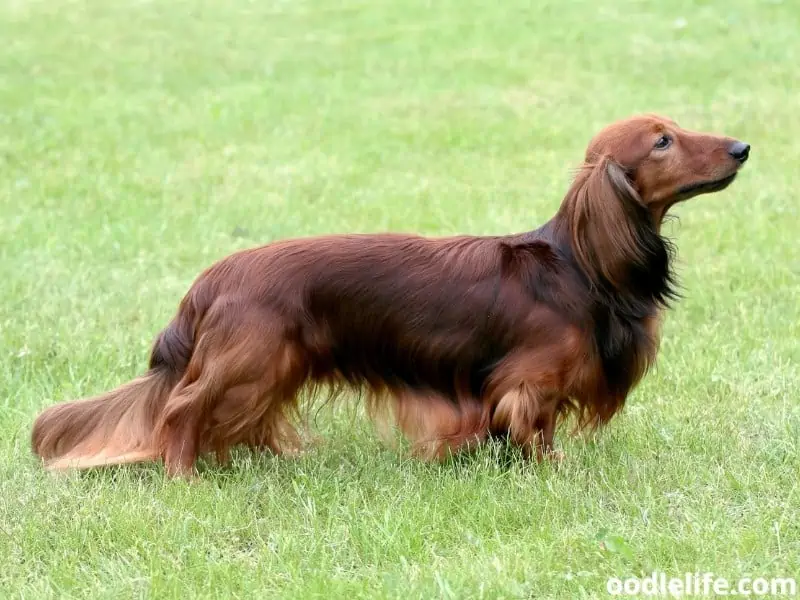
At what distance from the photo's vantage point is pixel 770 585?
→ 359 cm

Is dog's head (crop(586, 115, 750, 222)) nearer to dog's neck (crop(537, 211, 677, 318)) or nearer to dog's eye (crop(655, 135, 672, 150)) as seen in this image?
dog's eye (crop(655, 135, 672, 150))

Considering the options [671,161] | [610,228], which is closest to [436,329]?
[610,228]

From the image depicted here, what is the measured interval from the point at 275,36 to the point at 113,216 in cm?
788

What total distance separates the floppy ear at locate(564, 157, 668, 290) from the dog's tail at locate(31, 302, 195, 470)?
1.61 m

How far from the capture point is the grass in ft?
12.9

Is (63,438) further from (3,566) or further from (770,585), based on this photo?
(770,585)

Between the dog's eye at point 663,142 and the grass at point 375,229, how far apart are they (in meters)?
1.29

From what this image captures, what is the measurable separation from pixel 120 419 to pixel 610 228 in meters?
2.13

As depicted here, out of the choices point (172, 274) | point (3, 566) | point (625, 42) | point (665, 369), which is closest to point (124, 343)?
point (172, 274)

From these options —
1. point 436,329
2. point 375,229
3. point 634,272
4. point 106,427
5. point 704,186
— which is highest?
point 704,186

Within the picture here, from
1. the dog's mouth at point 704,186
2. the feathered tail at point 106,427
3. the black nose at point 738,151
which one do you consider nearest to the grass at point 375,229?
the feathered tail at point 106,427

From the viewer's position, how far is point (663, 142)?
4.49 m

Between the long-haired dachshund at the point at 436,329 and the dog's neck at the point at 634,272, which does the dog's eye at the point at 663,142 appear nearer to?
the long-haired dachshund at the point at 436,329

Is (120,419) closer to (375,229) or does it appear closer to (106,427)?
(106,427)
